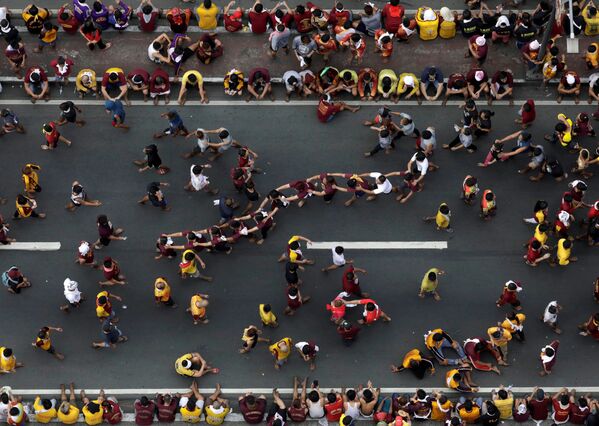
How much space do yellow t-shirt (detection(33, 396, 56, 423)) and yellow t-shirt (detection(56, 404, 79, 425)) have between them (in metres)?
0.17

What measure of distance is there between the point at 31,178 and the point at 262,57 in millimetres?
7617

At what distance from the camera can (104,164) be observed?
29.0m

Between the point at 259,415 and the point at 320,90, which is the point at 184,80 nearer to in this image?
the point at 320,90

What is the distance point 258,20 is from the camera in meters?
30.4

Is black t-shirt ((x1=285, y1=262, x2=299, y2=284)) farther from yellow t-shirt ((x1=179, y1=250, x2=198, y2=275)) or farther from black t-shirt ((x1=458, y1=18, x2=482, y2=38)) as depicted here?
black t-shirt ((x1=458, y1=18, x2=482, y2=38))

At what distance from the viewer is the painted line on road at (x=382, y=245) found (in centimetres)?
2762

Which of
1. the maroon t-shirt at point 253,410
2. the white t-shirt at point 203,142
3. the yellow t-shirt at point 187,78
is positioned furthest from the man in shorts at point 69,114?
the maroon t-shirt at point 253,410

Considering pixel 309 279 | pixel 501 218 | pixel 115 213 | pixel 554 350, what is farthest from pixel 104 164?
pixel 554 350

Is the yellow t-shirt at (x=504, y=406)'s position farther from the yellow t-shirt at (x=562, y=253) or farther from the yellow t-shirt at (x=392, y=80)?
the yellow t-shirt at (x=392, y=80)

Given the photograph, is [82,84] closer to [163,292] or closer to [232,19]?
[232,19]

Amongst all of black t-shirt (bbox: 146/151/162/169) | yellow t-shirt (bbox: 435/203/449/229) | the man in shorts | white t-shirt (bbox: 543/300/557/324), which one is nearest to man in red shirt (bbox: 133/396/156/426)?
black t-shirt (bbox: 146/151/162/169)

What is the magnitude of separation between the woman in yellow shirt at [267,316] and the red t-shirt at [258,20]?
28.7 feet

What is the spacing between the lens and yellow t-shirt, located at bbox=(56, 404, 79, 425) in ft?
81.7

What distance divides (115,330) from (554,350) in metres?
10.7
